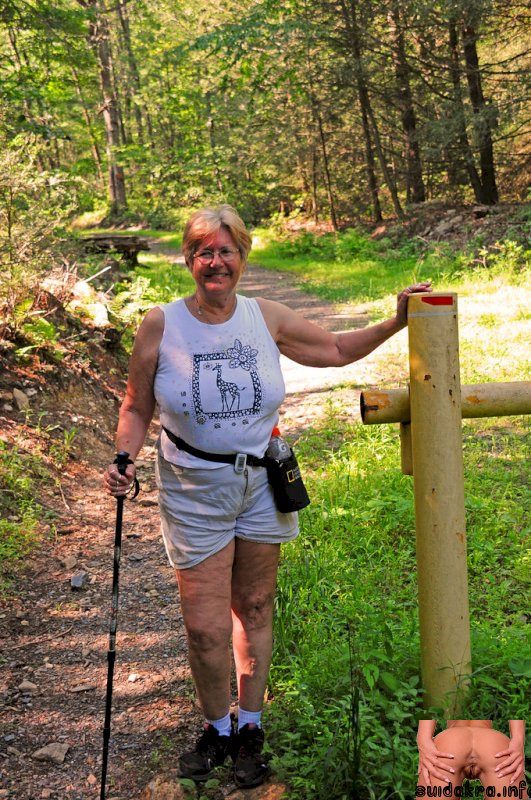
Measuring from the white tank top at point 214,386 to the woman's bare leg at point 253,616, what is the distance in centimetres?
46

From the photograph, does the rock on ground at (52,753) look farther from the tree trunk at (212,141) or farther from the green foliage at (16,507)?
the tree trunk at (212,141)

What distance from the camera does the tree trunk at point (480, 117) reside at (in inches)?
602

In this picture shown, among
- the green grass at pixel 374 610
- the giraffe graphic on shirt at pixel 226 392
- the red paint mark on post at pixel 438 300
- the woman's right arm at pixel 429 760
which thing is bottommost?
the green grass at pixel 374 610

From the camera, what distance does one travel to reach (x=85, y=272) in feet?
34.5

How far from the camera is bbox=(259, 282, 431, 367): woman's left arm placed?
3.17 m

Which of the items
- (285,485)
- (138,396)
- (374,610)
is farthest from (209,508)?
(374,610)

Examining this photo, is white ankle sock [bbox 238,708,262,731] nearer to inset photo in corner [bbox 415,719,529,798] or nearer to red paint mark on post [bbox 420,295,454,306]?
inset photo in corner [bbox 415,719,529,798]

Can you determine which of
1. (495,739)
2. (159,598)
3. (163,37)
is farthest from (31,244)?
(163,37)

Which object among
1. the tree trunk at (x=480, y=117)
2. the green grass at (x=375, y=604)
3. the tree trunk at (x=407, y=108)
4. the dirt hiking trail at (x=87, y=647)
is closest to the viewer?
the green grass at (x=375, y=604)

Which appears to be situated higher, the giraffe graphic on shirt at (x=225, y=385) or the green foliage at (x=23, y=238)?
the green foliage at (x=23, y=238)

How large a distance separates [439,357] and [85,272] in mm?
8572

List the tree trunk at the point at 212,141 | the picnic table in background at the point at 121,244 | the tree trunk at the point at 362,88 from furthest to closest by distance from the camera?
the tree trunk at the point at 212,141
the tree trunk at the point at 362,88
the picnic table in background at the point at 121,244

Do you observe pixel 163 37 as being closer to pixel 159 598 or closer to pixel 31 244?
pixel 31 244

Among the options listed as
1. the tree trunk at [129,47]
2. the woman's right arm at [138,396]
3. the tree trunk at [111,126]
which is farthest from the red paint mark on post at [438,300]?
the tree trunk at [129,47]
